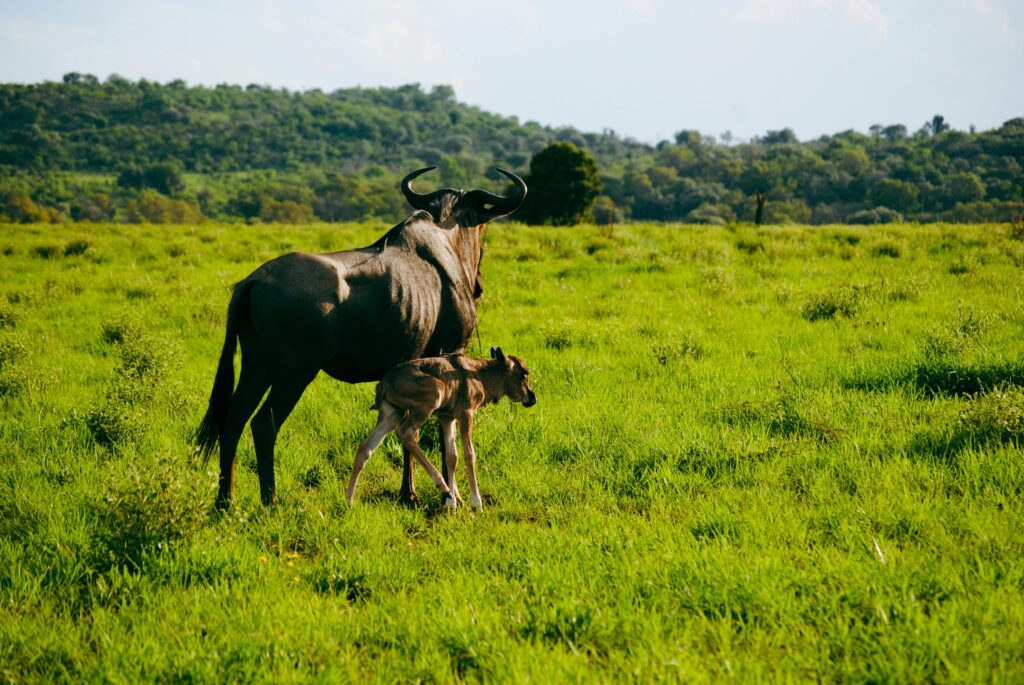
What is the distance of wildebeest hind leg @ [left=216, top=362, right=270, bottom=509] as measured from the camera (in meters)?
5.55

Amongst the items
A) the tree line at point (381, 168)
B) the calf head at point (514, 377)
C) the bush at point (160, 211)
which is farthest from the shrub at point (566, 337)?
the bush at point (160, 211)

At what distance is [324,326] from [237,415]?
1.00m

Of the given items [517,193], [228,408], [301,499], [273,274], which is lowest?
[301,499]

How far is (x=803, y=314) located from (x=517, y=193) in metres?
6.96

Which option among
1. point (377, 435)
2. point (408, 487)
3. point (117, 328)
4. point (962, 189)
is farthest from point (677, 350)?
point (962, 189)

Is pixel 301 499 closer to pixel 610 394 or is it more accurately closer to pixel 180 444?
pixel 180 444

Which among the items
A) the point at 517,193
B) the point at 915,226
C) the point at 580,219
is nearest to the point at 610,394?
the point at 517,193

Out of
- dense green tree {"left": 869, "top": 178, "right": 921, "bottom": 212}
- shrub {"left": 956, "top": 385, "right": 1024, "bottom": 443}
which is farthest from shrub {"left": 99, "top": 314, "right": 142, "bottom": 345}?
dense green tree {"left": 869, "top": 178, "right": 921, "bottom": 212}

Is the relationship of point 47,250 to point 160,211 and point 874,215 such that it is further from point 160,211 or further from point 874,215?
point 160,211

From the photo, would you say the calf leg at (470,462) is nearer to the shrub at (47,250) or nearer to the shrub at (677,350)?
the shrub at (677,350)

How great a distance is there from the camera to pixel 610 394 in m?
8.62

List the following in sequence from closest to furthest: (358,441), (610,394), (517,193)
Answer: (517,193) → (358,441) → (610,394)

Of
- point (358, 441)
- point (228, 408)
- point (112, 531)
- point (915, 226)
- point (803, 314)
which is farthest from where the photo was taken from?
point (915, 226)

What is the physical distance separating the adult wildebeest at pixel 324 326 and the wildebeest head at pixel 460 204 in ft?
2.06
